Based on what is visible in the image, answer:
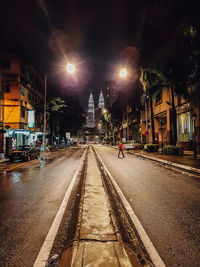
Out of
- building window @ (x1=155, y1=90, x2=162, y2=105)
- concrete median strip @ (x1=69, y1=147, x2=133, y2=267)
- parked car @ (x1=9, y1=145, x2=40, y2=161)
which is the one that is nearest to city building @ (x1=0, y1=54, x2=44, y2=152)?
→ parked car @ (x1=9, y1=145, x2=40, y2=161)

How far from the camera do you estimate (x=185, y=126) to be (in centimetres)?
2497

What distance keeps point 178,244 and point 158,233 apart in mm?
424

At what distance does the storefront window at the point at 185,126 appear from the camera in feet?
A: 77.7

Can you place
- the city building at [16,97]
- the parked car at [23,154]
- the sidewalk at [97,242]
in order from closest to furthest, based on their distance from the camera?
the sidewalk at [97,242], the parked car at [23,154], the city building at [16,97]

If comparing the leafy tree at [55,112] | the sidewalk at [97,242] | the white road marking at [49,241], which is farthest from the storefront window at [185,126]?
the white road marking at [49,241]

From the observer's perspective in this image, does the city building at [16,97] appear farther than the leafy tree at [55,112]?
No

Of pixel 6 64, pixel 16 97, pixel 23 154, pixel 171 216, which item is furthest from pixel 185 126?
pixel 6 64

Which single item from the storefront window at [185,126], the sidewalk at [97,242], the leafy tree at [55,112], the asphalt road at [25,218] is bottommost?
the asphalt road at [25,218]

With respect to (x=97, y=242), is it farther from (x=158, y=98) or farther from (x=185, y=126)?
(x=158, y=98)

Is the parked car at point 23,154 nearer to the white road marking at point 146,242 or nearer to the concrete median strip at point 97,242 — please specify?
the concrete median strip at point 97,242

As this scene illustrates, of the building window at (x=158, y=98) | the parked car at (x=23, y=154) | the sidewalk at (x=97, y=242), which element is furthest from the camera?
the building window at (x=158, y=98)

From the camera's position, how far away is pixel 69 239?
3.11 metres

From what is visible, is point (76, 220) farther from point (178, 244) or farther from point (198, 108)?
point (198, 108)

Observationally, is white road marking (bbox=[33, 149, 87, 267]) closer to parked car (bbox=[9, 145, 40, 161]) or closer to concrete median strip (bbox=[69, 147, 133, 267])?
concrete median strip (bbox=[69, 147, 133, 267])
